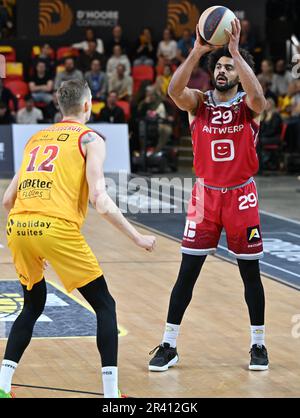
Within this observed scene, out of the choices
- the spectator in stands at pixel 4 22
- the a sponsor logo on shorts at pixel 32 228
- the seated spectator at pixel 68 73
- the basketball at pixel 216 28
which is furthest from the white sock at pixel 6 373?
the spectator in stands at pixel 4 22

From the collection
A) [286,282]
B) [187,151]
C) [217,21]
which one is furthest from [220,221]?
[187,151]

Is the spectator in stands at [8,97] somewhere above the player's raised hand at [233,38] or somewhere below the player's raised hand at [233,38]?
below

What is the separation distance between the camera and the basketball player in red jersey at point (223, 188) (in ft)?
23.8

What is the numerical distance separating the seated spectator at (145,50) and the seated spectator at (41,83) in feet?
9.19

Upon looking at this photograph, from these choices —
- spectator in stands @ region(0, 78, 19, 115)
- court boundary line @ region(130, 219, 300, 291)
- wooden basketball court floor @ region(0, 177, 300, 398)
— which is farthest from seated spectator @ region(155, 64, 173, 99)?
wooden basketball court floor @ region(0, 177, 300, 398)

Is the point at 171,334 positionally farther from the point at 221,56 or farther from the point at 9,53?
the point at 9,53

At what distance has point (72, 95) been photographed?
6191 mm

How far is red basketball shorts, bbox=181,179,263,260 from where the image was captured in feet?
23.9

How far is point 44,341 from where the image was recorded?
792 centimetres

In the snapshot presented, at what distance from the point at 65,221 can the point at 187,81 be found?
1606 millimetres

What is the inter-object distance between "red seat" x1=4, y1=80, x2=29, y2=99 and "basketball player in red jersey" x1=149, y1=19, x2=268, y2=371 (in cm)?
1619

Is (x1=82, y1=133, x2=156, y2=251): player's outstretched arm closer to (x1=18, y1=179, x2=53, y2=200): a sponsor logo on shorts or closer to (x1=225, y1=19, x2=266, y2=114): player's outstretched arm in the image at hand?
(x1=18, y1=179, x2=53, y2=200): a sponsor logo on shorts

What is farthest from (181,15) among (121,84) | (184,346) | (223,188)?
(223,188)

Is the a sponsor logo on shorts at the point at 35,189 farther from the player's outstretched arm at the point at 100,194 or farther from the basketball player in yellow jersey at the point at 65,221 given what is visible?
the player's outstretched arm at the point at 100,194
